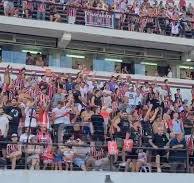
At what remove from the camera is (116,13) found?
2167 centimetres

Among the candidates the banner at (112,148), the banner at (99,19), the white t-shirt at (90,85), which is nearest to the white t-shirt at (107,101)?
the white t-shirt at (90,85)

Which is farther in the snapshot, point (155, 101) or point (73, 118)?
point (155, 101)

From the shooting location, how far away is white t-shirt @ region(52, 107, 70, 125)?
15530mm

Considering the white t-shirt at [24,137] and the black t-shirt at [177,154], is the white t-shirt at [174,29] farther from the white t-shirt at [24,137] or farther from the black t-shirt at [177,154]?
the white t-shirt at [24,137]

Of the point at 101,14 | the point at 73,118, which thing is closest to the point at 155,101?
the point at 73,118

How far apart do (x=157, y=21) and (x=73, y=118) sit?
7568 mm

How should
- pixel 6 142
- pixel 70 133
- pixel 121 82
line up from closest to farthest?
pixel 6 142 → pixel 70 133 → pixel 121 82

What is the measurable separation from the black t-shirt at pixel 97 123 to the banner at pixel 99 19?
20.4 feet

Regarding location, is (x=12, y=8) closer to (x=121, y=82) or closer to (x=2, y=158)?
(x=121, y=82)

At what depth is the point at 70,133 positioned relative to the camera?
15.3 m

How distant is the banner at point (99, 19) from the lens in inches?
845

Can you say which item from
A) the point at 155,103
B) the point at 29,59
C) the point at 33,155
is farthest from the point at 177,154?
the point at 29,59

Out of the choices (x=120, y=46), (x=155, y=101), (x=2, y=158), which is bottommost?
(x=2, y=158)

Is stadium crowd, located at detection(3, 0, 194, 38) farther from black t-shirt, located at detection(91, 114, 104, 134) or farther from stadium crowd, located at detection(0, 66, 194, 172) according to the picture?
black t-shirt, located at detection(91, 114, 104, 134)
